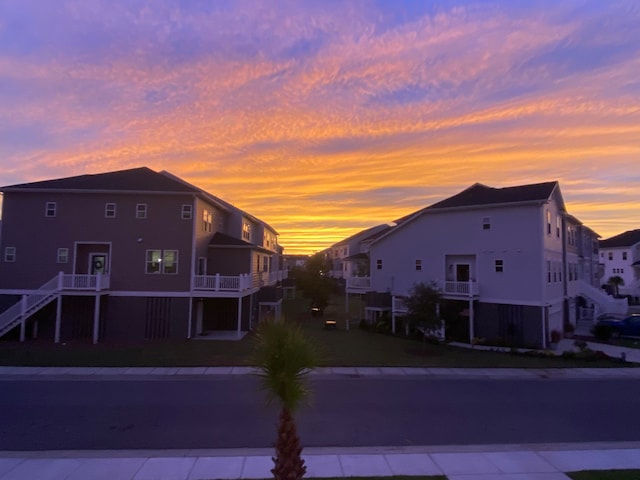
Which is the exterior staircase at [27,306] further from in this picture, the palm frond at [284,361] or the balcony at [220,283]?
the palm frond at [284,361]

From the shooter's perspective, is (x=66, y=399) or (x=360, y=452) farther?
(x=66, y=399)

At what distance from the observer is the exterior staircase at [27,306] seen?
77.4 ft

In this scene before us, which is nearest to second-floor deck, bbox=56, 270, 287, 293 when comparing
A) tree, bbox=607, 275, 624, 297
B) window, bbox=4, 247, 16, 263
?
window, bbox=4, 247, 16, 263

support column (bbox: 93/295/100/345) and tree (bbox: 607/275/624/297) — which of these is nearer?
support column (bbox: 93/295/100/345)

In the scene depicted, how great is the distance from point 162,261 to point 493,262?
67.2 ft

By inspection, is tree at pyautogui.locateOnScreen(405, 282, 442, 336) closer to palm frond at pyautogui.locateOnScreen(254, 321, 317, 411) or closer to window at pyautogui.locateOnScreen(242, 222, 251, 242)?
window at pyautogui.locateOnScreen(242, 222, 251, 242)

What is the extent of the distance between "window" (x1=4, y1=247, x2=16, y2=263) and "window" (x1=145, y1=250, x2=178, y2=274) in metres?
7.93

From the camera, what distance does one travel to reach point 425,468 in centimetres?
823

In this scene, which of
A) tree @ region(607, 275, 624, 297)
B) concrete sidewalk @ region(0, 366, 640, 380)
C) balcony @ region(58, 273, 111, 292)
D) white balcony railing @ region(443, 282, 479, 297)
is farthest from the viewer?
tree @ region(607, 275, 624, 297)

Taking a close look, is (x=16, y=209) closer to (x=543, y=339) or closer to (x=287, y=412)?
(x=287, y=412)

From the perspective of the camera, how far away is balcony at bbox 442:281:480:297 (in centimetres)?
Answer: 2702

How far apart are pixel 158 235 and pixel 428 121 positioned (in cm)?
1700

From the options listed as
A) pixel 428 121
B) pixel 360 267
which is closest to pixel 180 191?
pixel 428 121

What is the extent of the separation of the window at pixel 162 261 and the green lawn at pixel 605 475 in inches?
895
